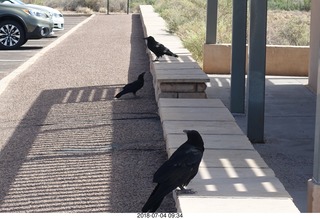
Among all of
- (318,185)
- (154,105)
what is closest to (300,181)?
(318,185)

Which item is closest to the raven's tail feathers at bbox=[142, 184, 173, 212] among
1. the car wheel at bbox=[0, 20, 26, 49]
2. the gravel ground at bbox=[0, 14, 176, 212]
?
the gravel ground at bbox=[0, 14, 176, 212]

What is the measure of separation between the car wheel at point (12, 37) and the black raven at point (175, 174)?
17434mm

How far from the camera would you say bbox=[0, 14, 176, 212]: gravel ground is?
8.12 meters

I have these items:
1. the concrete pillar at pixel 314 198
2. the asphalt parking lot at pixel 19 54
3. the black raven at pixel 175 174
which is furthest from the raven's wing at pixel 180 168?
the asphalt parking lot at pixel 19 54

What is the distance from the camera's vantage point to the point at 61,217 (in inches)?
255

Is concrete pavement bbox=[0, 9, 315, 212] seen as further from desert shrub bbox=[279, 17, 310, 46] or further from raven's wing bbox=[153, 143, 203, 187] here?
desert shrub bbox=[279, 17, 310, 46]

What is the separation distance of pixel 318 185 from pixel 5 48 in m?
17.9

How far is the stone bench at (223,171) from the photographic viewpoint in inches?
261

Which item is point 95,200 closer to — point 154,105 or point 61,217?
point 61,217

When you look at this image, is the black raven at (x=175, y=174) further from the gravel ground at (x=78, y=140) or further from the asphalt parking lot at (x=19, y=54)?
the asphalt parking lot at (x=19, y=54)

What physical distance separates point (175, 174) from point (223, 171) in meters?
0.98

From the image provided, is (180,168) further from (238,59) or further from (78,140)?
(238,59)

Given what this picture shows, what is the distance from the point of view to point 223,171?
776 cm

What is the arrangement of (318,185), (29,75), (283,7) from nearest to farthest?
(318,185) < (29,75) < (283,7)
